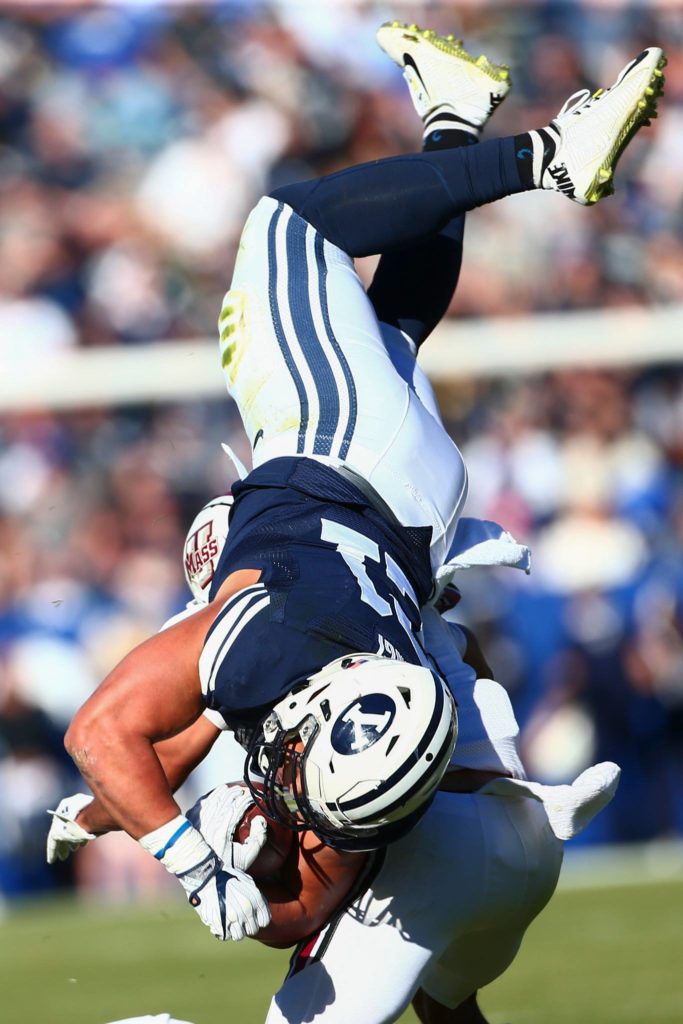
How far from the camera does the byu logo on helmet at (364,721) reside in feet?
10.0

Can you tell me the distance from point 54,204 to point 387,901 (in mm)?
7092

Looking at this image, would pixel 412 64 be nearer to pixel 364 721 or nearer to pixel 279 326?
pixel 279 326

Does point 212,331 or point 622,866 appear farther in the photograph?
point 212,331

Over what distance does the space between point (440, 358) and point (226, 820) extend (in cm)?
573

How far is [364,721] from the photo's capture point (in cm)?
306

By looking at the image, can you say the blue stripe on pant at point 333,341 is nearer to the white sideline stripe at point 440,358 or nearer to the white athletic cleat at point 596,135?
the white athletic cleat at point 596,135

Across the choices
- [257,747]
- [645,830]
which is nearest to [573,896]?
[645,830]

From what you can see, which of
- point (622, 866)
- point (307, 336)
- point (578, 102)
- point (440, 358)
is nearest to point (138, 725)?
point (307, 336)

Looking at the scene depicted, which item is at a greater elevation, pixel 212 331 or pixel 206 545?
pixel 206 545

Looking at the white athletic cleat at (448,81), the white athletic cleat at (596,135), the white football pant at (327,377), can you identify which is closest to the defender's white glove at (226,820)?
the white football pant at (327,377)

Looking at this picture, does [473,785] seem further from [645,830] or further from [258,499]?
[645,830]

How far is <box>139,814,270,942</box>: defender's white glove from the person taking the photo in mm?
3049

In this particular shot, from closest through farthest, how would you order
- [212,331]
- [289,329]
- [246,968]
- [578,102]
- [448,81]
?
1. [289,329]
2. [578,102]
3. [448,81]
4. [246,968]
5. [212,331]

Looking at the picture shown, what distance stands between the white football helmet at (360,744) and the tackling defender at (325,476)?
0.04ft
